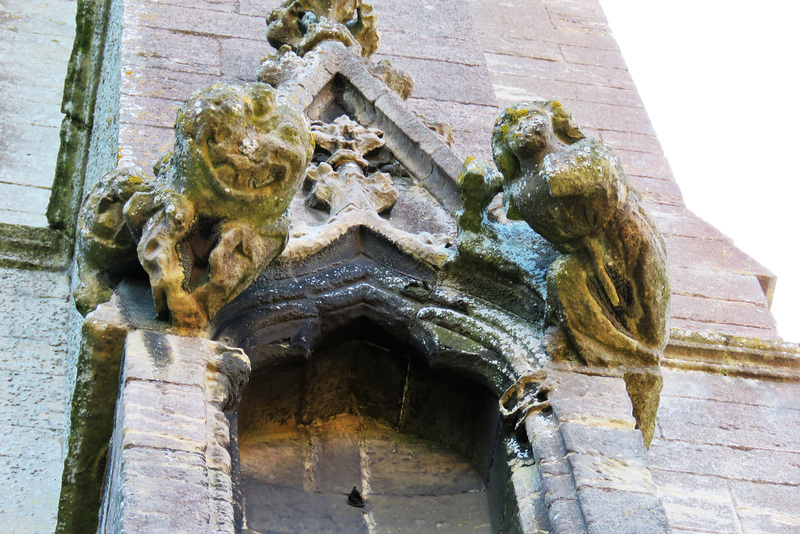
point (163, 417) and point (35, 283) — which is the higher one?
point (35, 283)

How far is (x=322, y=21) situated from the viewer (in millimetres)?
4738

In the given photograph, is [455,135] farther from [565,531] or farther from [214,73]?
[565,531]

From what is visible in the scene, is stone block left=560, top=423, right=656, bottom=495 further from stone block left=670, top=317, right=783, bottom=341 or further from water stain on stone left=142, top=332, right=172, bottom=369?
stone block left=670, top=317, right=783, bottom=341

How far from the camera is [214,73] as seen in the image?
4.93 metres

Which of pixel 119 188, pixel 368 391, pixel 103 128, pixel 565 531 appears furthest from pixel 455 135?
pixel 565 531

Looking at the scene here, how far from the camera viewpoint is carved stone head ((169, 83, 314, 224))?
2.92 meters

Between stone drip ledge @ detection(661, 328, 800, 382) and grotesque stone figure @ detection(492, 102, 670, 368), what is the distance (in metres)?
2.00

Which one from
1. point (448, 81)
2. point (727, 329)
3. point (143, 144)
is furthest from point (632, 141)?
point (143, 144)

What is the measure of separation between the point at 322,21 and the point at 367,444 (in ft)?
6.32

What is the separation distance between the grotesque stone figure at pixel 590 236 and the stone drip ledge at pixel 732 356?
6.56 feet

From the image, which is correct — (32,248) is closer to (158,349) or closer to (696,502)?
(158,349)

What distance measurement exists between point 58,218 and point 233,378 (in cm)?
219

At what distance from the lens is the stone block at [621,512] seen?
8.46 feet

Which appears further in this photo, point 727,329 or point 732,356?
point 727,329
